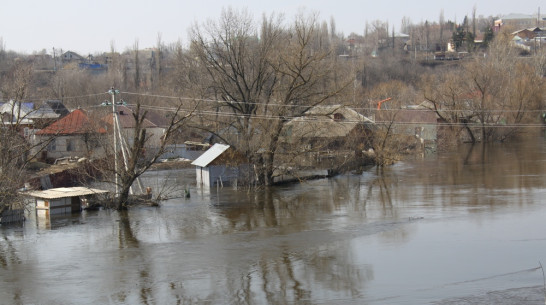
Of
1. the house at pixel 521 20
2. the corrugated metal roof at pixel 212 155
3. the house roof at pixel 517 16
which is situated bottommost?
the corrugated metal roof at pixel 212 155

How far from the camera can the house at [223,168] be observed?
1169 inches

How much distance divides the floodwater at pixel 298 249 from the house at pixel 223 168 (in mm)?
998

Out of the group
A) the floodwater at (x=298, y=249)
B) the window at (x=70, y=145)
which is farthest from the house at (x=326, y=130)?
the window at (x=70, y=145)

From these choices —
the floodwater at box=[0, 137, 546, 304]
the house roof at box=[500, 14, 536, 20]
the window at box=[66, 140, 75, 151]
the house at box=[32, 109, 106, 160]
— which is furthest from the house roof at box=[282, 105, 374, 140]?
the house roof at box=[500, 14, 536, 20]

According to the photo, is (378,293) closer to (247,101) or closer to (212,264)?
(212,264)

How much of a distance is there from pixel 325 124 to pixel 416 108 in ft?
75.0

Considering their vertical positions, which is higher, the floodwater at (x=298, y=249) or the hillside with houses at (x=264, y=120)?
the hillside with houses at (x=264, y=120)

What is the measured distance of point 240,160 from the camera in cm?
2969

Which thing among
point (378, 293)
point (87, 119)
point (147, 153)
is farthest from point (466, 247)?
point (87, 119)

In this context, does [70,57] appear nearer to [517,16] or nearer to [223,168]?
[223,168]

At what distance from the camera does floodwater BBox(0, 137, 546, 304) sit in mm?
13992

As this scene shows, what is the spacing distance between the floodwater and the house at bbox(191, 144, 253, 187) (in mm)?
998

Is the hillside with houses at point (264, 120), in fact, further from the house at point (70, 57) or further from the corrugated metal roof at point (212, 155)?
the house at point (70, 57)

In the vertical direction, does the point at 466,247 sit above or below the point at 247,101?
below
